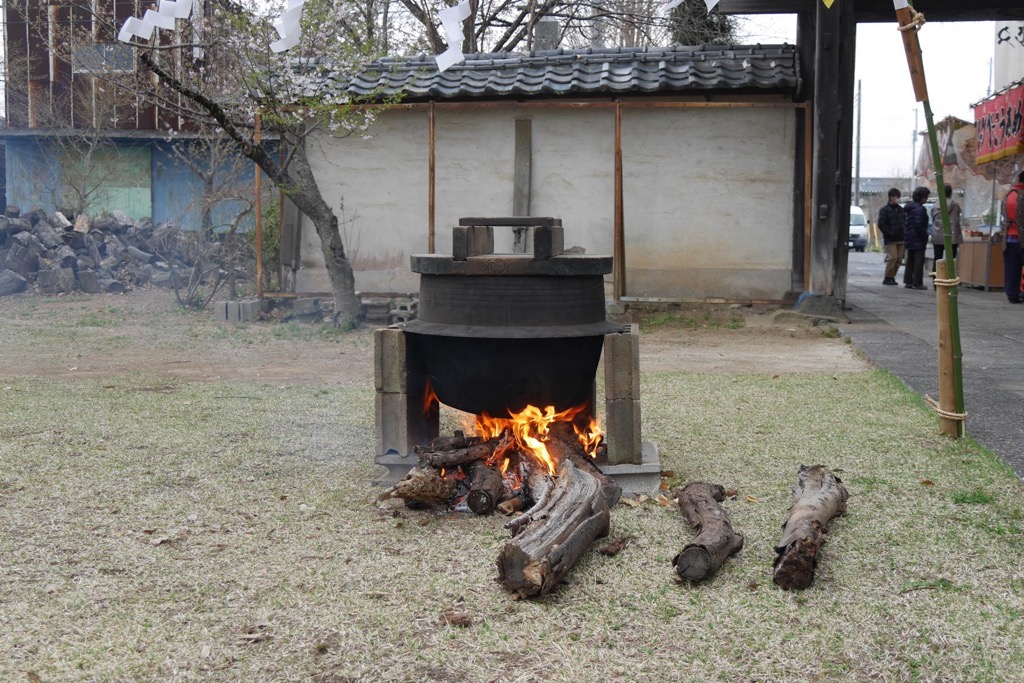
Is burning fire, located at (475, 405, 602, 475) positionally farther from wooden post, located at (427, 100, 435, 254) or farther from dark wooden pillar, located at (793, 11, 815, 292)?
dark wooden pillar, located at (793, 11, 815, 292)

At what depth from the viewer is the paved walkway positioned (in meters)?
5.93

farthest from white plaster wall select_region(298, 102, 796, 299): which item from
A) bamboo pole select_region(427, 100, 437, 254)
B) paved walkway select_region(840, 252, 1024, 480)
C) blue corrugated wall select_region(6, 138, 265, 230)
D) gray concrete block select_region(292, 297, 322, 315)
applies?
blue corrugated wall select_region(6, 138, 265, 230)

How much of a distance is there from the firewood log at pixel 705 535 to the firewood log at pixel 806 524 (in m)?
0.19

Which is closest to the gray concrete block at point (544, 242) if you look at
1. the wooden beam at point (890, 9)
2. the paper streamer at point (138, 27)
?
the paper streamer at point (138, 27)

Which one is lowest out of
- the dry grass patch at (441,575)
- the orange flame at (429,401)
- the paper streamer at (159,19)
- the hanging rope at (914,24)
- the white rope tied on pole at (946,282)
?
the dry grass patch at (441,575)

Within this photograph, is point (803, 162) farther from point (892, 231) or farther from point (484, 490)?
point (484, 490)

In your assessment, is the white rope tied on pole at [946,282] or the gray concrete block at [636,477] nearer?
the gray concrete block at [636,477]

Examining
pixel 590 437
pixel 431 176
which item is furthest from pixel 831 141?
pixel 590 437

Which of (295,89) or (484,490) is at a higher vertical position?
(295,89)

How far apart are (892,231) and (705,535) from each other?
15001mm

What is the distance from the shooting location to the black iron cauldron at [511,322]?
4.55 m

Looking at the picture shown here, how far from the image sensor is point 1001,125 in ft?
51.9

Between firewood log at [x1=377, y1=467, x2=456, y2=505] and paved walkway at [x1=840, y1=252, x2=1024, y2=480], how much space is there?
2731 millimetres

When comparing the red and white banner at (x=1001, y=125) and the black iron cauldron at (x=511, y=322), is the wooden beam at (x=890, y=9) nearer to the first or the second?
the red and white banner at (x=1001, y=125)
